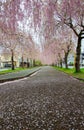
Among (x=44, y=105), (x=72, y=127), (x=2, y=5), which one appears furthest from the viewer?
(x=2, y=5)

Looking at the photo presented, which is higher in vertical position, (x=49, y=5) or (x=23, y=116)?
(x=49, y=5)

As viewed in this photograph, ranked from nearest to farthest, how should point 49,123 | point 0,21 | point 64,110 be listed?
point 49,123 < point 64,110 < point 0,21

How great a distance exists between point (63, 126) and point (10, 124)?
1.36 m

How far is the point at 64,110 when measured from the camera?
8109mm

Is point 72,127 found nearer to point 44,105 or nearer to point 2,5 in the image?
point 44,105

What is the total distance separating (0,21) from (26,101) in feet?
16.2

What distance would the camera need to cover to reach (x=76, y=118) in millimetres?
6984

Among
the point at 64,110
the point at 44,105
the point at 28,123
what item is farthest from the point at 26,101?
the point at 28,123

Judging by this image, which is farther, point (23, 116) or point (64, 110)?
point (64, 110)

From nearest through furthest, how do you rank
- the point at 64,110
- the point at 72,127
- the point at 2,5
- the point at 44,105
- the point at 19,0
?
the point at 72,127 → the point at 64,110 → the point at 44,105 → the point at 19,0 → the point at 2,5

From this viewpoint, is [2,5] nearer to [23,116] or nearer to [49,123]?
[23,116]

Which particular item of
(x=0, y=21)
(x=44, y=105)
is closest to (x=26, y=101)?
(x=44, y=105)

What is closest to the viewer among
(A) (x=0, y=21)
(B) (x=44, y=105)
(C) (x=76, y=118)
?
(C) (x=76, y=118)

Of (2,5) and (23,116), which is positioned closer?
(23,116)
